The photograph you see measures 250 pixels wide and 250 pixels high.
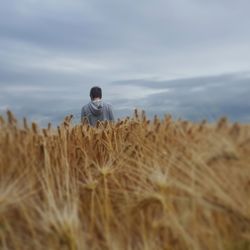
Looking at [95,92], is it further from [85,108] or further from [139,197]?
[139,197]

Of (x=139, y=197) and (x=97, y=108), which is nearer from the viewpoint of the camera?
(x=139, y=197)

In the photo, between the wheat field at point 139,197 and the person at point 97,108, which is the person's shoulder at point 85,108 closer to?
the person at point 97,108

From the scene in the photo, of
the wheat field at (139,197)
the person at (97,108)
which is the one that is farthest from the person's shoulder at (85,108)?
the wheat field at (139,197)

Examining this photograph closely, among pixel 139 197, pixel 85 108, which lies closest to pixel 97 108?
pixel 85 108

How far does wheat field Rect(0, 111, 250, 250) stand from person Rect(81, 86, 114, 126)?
5.81 meters

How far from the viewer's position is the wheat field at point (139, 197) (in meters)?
3.73

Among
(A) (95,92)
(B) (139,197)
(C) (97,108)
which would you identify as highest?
(A) (95,92)

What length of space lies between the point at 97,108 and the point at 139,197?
21.9ft

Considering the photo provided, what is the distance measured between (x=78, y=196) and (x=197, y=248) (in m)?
0.98

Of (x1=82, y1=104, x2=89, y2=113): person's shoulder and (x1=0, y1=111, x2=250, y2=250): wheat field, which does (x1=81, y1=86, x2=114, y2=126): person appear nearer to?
(x1=82, y1=104, x2=89, y2=113): person's shoulder

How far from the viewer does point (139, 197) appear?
411 centimetres

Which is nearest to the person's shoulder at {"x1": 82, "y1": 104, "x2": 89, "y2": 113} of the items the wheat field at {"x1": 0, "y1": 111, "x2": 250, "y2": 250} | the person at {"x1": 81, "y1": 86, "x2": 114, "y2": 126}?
the person at {"x1": 81, "y1": 86, "x2": 114, "y2": 126}

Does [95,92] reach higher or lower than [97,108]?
higher

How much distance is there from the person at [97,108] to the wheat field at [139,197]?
5809mm
